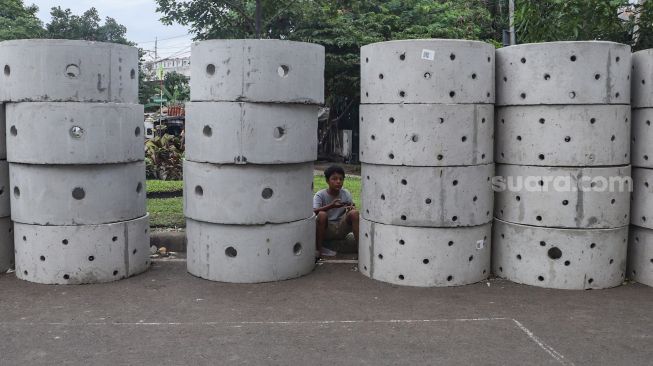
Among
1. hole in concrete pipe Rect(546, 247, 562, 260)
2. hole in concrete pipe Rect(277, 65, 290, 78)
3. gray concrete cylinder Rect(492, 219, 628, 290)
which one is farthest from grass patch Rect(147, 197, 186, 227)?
hole in concrete pipe Rect(546, 247, 562, 260)

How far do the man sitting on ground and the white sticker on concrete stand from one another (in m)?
2.07

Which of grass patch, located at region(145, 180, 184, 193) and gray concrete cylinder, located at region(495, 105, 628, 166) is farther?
grass patch, located at region(145, 180, 184, 193)

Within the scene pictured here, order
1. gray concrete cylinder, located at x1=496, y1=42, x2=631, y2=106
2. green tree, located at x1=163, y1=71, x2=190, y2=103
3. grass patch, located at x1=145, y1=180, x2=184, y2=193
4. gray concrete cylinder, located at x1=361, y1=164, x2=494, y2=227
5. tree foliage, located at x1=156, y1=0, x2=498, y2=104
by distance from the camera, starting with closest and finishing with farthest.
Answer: gray concrete cylinder, located at x1=496, y1=42, x2=631, y2=106, gray concrete cylinder, located at x1=361, y1=164, x2=494, y2=227, grass patch, located at x1=145, y1=180, x2=184, y2=193, tree foliage, located at x1=156, y1=0, x2=498, y2=104, green tree, located at x1=163, y1=71, x2=190, y2=103

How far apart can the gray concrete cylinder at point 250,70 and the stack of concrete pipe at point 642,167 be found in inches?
139

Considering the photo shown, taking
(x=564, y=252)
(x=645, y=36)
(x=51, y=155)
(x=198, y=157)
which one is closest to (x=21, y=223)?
(x=51, y=155)

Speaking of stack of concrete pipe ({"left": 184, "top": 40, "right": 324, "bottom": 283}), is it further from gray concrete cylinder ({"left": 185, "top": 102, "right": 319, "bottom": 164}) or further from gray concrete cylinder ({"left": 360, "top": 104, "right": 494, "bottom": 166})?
gray concrete cylinder ({"left": 360, "top": 104, "right": 494, "bottom": 166})

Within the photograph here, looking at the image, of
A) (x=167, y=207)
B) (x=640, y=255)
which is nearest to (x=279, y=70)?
(x=640, y=255)

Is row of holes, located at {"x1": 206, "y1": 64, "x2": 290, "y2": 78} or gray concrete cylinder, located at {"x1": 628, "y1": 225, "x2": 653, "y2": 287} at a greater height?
row of holes, located at {"x1": 206, "y1": 64, "x2": 290, "y2": 78}

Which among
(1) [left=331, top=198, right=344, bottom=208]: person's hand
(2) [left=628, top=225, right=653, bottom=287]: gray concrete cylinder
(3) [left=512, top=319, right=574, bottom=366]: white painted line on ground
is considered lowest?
(3) [left=512, top=319, right=574, bottom=366]: white painted line on ground

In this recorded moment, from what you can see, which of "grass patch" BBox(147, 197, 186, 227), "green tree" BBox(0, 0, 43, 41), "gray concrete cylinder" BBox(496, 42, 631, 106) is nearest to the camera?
"gray concrete cylinder" BBox(496, 42, 631, 106)

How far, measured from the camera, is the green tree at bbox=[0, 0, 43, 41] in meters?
30.4

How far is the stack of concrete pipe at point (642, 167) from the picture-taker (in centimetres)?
697

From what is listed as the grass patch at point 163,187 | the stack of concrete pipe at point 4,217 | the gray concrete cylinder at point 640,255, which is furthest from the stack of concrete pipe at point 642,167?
the grass patch at point 163,187

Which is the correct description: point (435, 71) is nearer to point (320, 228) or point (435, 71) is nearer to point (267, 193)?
point (267, 193)
